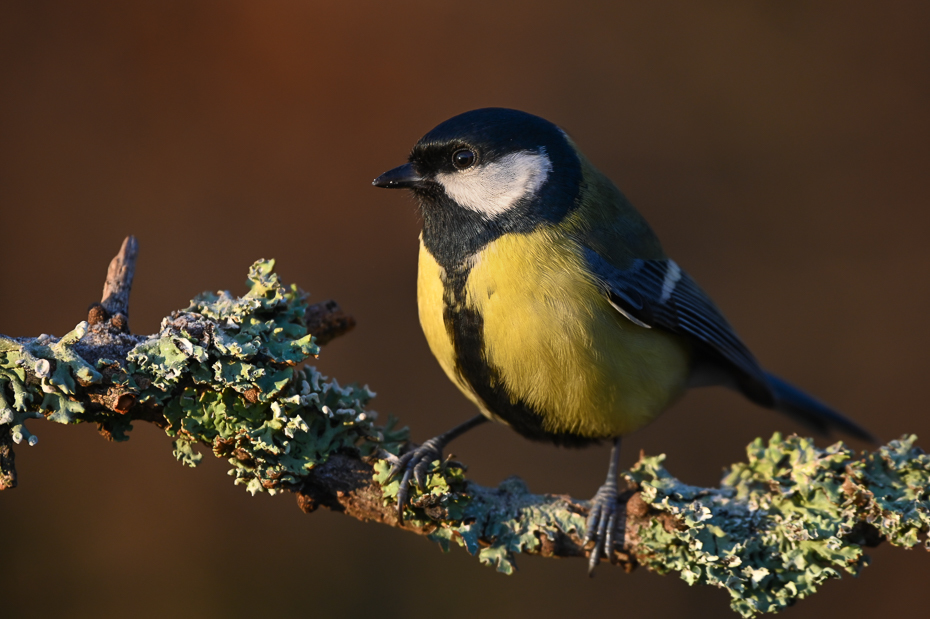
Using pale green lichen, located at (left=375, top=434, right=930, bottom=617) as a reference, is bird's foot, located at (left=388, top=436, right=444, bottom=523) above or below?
above

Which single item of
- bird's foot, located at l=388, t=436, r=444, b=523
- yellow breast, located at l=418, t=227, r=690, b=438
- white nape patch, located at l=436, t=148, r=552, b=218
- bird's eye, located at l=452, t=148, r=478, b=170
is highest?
bird's eye, located at l=452, t=148, r=478, b=170

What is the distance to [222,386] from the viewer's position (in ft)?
4.69

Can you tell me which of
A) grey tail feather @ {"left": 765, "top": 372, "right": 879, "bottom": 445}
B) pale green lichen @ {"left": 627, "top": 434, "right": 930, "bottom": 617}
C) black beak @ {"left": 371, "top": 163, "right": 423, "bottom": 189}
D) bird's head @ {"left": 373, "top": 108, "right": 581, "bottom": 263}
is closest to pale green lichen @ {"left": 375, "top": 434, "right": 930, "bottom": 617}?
pale green lichen @ {"left": 627, "top": 434, "right": 930, "bottom": 617}

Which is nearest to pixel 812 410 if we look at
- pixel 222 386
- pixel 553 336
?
pixel 553 336

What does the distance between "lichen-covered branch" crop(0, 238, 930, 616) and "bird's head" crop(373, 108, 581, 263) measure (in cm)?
40

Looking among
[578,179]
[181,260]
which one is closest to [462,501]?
[578,179]

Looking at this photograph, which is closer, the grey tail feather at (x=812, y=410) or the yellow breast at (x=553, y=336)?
the yellow breast at (x=553, y=336)

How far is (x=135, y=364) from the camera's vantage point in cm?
138

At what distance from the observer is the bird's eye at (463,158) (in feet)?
5.97

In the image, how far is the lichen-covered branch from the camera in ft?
4.54

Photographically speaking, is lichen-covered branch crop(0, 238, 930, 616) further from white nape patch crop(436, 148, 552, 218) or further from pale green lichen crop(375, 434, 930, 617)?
white nape patch crop(436, 148, 552, 218)

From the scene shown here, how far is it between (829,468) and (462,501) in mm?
811

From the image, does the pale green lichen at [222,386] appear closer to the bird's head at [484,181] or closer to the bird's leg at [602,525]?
the bird's head at [484,181]

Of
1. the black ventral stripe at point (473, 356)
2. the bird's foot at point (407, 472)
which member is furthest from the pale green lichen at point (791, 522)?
the bird's foot at point (407, 472)
